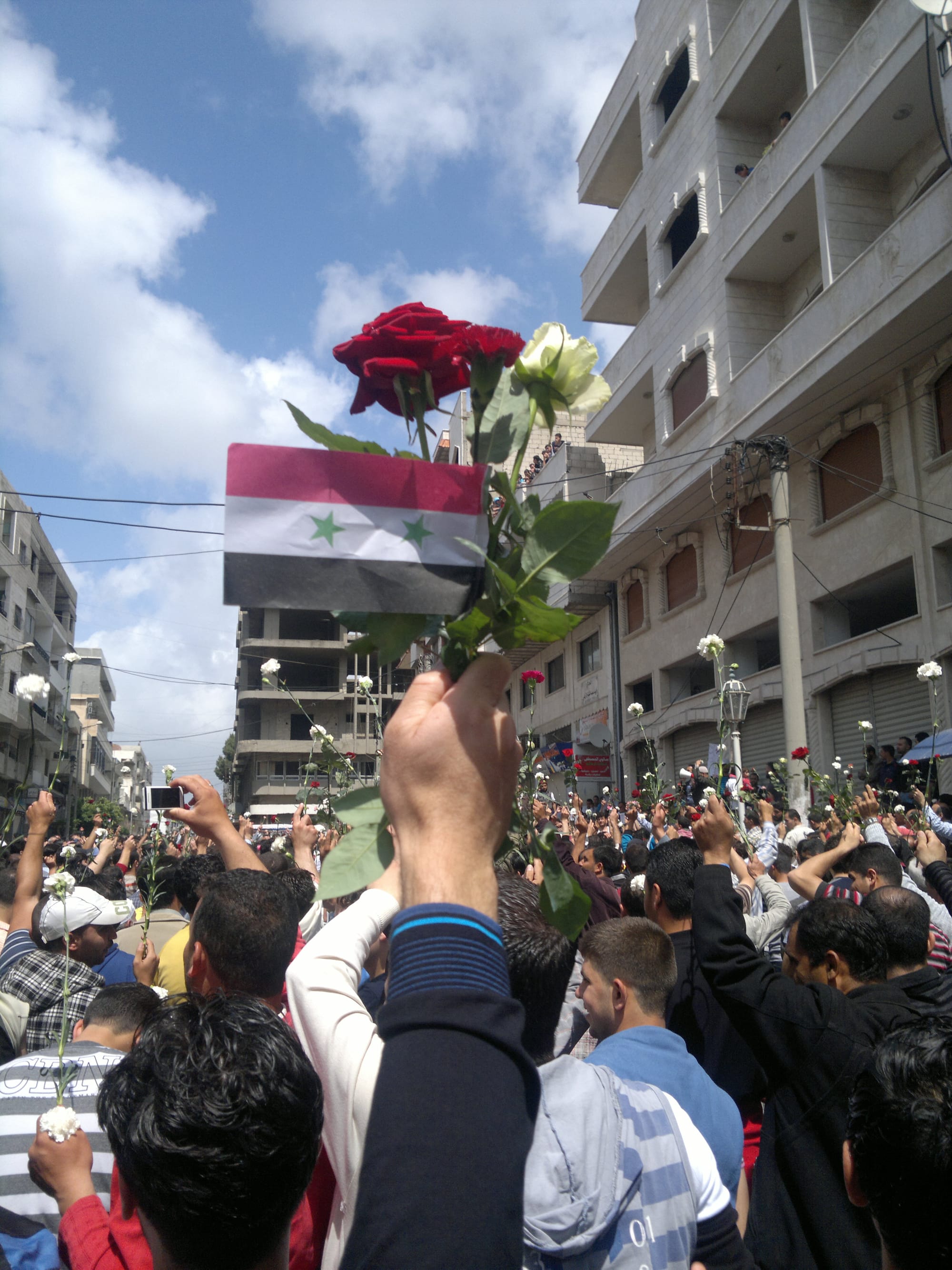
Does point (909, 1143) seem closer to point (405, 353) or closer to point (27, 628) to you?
point (405, 353)

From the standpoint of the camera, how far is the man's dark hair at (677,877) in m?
3.68

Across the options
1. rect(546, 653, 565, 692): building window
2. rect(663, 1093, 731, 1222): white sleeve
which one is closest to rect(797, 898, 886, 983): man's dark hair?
rect(663, 1093, 731, 1222): white sleeve

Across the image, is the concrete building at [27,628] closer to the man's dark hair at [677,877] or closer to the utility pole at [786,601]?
the utility pole at [786,601]

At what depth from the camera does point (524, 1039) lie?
1.96 meters

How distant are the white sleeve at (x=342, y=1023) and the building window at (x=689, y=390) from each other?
1822 centimetres

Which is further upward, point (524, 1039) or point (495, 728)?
point (495, 728)

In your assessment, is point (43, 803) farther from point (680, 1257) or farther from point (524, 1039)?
point (680, 1257)

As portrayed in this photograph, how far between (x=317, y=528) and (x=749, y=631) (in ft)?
57.8

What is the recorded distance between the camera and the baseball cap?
12.3 ft

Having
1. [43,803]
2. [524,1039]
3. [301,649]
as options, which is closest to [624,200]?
[43,803]

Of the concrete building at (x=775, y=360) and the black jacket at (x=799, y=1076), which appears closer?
the black jacket at (x=799, y=1076)

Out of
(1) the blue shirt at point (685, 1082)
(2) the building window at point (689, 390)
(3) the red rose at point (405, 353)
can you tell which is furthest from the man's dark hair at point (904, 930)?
(2) the building window at point (689, 390)

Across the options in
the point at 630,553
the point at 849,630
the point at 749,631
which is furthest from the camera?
the point at 630,553

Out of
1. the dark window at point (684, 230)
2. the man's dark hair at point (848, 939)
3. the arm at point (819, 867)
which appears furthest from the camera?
the dark window at point (684, 230)
